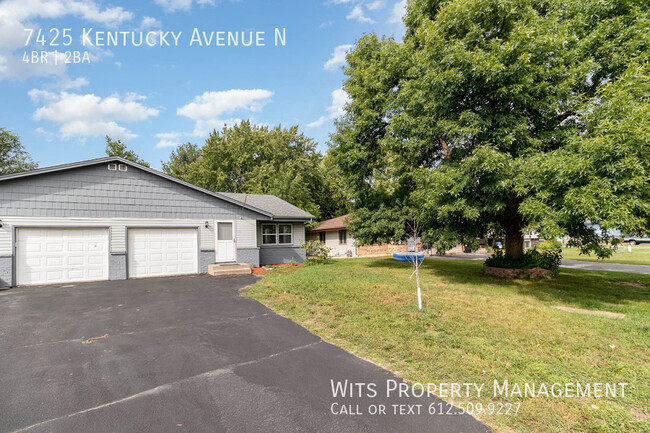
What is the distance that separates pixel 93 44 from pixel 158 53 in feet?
6.81

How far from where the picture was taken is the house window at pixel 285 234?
672 inches

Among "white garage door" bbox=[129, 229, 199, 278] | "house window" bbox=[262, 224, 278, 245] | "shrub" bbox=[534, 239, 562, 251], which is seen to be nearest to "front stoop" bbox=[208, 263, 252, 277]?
"white garage door" bbox=[129, 229, 199, 278]

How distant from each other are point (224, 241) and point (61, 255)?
6.09 m

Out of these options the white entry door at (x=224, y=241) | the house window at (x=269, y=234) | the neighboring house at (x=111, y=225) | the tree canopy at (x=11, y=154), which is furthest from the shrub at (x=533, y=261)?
the tree canopy at (x=11, y=154)

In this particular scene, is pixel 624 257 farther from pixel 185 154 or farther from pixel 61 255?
pixel 185 154

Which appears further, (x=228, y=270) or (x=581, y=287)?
(x=228, y=270)

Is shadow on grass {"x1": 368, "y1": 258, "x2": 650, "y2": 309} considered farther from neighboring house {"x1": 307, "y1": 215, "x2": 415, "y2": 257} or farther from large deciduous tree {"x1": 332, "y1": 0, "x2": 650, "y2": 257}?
neighboring house {"x1": 307, "y1": 215, "x2": 415, "y2": 257}

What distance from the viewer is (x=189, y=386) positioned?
11.0 feet

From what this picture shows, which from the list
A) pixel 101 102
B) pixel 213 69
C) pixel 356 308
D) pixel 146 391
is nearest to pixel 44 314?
pixel 146 391

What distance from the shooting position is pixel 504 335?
4.86 meters

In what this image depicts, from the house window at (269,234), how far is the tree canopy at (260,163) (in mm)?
14496

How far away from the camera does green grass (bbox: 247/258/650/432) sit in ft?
9.38

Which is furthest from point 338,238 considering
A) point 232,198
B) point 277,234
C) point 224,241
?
point 224,241

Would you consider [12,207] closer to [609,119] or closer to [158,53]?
[158,53]
